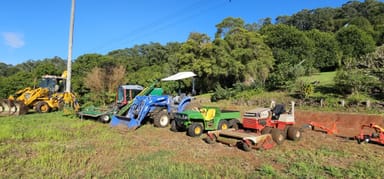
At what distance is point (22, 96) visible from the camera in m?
15.1

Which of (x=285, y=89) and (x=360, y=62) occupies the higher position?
(x=360, y=62)

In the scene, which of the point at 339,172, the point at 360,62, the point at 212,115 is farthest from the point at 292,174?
the point at 360,62

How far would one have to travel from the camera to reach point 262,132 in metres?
7.46

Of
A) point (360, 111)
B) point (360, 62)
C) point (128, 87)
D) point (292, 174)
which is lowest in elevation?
point (292, 174)

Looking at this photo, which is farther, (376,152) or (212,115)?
(212,115)

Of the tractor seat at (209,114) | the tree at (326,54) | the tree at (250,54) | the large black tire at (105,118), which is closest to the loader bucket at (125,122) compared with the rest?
the large black tire at (105,118)

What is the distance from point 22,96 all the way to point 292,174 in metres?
15.7

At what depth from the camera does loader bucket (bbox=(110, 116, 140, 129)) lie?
9609 mm

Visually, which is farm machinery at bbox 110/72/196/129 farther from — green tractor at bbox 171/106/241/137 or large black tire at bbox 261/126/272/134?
large black tire at bbox 261/126/272/134

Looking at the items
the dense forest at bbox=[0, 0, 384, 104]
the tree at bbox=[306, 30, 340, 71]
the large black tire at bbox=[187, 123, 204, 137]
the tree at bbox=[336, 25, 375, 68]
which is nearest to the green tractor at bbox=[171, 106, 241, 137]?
the large black tire at bbox=[187, 123, 204, 137]

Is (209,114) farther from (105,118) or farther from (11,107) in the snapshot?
(11,107)

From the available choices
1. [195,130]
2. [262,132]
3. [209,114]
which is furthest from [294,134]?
[195,130]

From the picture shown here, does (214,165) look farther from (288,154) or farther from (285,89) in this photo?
(285,89)

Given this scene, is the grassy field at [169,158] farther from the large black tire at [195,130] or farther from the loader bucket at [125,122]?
the loader bucket at [125,122]
